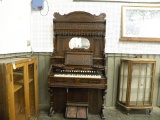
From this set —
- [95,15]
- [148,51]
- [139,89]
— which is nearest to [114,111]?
[139,89]

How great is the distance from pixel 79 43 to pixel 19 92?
4.40ft

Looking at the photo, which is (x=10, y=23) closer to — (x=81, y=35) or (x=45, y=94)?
(x=81, y=35)

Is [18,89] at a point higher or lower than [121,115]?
higher

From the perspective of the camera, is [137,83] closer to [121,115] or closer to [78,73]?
[121,115]

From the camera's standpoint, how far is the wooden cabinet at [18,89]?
1.72 m

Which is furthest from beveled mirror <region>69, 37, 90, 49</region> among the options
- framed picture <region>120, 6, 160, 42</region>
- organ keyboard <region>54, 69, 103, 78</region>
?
framed picture <region>120, 6, 160, 42</region>

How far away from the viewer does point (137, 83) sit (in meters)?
2.88

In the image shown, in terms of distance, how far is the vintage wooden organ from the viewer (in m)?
2.68

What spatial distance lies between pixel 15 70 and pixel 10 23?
96cm

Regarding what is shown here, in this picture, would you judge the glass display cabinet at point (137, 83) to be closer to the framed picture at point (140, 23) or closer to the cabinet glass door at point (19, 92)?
the framed picture at point (140, 23)

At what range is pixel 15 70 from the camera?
6.23 feet

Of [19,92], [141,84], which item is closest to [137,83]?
[141,84]

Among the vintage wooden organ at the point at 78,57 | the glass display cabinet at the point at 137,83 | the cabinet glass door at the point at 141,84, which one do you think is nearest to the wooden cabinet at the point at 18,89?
the vintage wooden organ at the point at 78,57

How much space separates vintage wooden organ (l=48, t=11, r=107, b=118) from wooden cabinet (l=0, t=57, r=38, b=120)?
0.36 m
